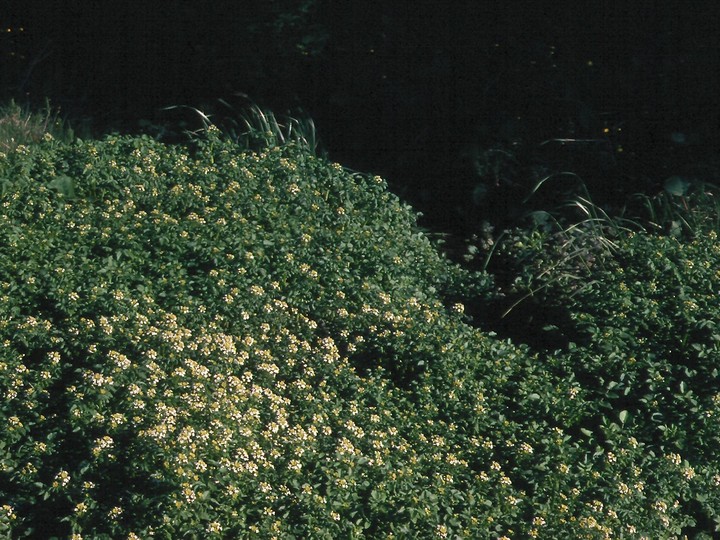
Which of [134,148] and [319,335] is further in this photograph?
[134,148]

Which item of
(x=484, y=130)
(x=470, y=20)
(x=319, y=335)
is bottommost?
(x=319, y=335)

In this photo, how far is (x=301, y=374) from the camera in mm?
4652

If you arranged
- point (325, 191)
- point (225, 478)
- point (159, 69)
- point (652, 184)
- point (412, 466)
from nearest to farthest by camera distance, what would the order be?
point (225, 478)
point (412, 466)
point (325, 191)
point (652, 184)
point (159, 69)

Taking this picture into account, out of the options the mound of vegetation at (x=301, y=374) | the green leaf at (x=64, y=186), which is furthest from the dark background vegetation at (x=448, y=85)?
the green leaf at (x=64, y=186)

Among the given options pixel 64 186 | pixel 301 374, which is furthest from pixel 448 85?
pixel 301 374

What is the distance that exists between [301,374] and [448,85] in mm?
3127

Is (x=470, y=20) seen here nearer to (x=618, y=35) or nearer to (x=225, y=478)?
(x=618, y=35)

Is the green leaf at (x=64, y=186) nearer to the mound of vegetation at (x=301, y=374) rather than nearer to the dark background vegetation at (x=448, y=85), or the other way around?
the mound of vegetation at (x=301, y=374)

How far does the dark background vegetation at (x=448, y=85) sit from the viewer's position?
6773 mm

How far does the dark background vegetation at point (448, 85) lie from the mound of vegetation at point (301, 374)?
107cm

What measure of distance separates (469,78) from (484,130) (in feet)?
1.35

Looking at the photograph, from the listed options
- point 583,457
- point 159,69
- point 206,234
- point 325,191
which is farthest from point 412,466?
point 159,69

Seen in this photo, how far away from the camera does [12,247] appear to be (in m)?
4.99

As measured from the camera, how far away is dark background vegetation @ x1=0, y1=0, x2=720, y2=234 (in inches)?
267
